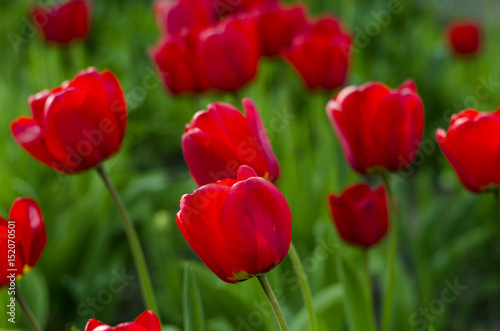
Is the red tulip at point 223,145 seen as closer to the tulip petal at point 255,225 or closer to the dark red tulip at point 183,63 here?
the tulip petal at point 255,225

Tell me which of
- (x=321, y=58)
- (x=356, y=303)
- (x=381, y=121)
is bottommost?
(x=356, y=303)

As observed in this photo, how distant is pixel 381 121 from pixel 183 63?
0.57 metres

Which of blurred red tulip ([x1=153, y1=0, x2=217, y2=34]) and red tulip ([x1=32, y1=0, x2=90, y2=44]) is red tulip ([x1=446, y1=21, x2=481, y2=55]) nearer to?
blurred red tulip ([x1=153, y1=0, x2=217, y2=34])

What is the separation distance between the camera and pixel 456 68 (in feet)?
8.24

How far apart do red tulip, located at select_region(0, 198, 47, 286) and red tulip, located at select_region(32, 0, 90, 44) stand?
1.34 m

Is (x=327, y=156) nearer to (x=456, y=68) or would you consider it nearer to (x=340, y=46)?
(x=340, y=46)

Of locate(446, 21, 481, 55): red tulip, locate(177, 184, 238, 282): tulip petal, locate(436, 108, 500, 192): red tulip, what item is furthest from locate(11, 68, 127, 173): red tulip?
locate(446, 21, 481, 55): red tulip

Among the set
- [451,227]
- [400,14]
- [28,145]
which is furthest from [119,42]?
[28,145]

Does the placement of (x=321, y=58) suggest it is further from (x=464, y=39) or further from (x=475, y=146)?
(x=464, y=39)

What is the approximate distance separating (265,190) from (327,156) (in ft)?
3.10

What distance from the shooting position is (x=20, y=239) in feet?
2.27

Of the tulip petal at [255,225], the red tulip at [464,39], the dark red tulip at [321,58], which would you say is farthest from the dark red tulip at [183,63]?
the red tulip at [464,39]

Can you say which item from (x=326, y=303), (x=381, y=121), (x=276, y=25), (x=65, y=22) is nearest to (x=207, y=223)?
(x=381, y=121)

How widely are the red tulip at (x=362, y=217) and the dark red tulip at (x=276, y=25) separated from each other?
637 millimetres
